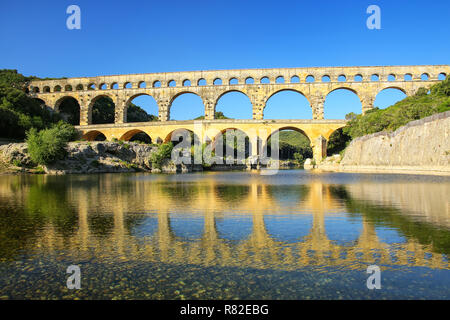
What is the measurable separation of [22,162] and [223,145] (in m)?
22.9

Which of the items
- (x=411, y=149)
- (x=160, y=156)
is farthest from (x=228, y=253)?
(x=160, y=156)

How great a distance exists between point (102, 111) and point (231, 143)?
23.2 meters

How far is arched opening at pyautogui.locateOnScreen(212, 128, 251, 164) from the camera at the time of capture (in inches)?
1626

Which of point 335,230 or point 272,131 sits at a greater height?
point 272,131

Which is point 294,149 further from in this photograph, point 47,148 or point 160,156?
point 47,148

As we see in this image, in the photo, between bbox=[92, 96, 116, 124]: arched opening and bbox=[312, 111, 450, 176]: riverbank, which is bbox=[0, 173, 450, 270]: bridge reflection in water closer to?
bbox=[312, 111, 450, 176]: riverbank

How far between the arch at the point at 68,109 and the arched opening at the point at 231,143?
74.2 feet

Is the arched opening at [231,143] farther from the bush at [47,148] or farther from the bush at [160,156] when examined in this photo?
the bush at [47,148]

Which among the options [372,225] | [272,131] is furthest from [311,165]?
[372,225]

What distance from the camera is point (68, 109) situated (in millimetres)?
50312

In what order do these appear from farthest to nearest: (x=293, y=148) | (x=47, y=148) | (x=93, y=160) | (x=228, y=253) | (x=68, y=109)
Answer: (x=293, y=148)
(x=68, y=109)
(x=93, y=160)
(x=47, y=148)
(x=228, y=253)
